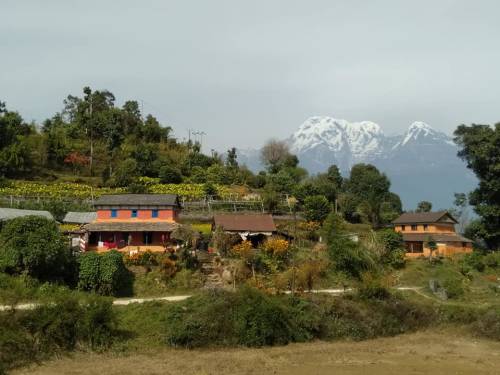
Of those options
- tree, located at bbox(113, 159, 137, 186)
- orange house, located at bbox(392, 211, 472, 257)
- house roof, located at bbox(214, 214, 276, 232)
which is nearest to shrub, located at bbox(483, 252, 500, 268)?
orange house, located at bbox(392, 211, 472, 257)

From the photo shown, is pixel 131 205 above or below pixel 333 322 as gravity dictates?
above

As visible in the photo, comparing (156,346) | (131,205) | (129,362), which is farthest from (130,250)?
(129,362)

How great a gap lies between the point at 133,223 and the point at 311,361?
2097 centimetres

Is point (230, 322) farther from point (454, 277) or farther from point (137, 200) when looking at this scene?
point (454, 277)

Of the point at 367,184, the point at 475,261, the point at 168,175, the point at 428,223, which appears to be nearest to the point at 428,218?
the point at 428,223

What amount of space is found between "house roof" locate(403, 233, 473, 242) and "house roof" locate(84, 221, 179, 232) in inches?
1004

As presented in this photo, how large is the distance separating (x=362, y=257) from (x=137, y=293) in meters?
16.3

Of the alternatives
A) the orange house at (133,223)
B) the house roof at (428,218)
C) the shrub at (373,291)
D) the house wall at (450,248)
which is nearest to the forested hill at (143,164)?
the house roof at (428,218)

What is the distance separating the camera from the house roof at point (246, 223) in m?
40.9

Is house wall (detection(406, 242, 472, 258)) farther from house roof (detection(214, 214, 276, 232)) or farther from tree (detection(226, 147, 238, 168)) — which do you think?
tree (detection(226, 147, 238, 168))

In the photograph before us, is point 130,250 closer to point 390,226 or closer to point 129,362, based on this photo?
point 129,362

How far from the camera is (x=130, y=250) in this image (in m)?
36.9

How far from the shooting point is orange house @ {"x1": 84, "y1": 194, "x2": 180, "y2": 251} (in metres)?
→ 37.5

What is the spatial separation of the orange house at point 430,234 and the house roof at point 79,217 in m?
30.0
